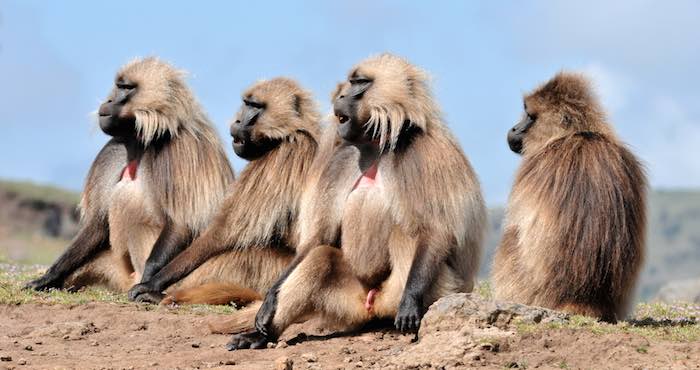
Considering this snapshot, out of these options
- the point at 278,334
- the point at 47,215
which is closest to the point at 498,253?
the point at 278,334

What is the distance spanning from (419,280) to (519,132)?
1665 millimetres

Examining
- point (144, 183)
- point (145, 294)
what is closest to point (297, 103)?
point (144, 183)

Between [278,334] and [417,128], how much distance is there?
64.3 inches

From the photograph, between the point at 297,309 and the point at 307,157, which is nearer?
the point at 297,309

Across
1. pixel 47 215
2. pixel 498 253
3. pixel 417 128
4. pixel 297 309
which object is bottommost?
pixel 297 309

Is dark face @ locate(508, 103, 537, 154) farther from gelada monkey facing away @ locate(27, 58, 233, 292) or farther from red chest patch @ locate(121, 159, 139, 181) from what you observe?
red chest patch @ locate(121, 159, 139, 181)

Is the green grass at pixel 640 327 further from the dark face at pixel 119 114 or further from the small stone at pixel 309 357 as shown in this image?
the dark face at pixel 119 114

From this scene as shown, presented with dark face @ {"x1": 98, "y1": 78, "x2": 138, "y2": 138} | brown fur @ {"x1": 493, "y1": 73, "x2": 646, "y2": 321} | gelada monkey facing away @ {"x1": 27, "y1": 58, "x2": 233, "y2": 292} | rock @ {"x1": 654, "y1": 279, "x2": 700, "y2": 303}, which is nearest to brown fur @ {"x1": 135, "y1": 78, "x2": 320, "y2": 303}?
gelada monkey facing away @ {"x1": 27, "y1": 58, "x2": 233, "y2": 292}

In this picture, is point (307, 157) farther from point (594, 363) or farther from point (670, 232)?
point (670, 232)

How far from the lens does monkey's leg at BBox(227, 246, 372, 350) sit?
793 cm

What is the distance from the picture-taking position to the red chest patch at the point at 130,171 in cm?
1043

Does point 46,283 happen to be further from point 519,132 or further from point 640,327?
point 640,327

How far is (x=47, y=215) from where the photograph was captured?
3703 centimetres

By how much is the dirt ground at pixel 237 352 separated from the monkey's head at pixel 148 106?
1674 mm
